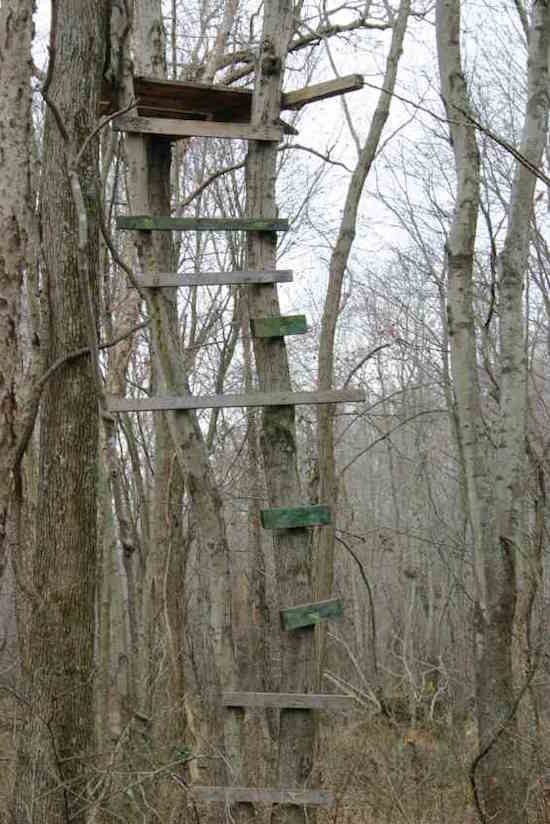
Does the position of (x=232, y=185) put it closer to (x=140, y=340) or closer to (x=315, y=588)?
(x=140, y=340)

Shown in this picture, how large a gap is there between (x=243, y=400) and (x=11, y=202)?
1.49m

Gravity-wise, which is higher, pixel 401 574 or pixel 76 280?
pixel 76 280

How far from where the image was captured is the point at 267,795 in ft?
16.0

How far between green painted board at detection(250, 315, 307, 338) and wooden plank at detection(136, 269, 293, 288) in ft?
0.67

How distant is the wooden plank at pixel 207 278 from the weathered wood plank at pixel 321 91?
1.00 meters

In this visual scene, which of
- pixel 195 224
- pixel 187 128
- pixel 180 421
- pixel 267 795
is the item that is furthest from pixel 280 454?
pixel 187 128

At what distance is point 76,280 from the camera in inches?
189

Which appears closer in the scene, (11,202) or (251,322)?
(11,202)

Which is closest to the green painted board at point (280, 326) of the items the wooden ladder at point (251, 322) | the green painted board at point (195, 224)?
the wooden ladder at point (251, 322)

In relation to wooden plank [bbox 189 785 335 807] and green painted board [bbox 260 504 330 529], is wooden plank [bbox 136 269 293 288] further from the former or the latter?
wooden plank [bbox 189 785 335 807]

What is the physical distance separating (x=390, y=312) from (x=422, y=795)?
12.0 m

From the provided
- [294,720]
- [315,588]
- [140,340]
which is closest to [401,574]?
[140,340]

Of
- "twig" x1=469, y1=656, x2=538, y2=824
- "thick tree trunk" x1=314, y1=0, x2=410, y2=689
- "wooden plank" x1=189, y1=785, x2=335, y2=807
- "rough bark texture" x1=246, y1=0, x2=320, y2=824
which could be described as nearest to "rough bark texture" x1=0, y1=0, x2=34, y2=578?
"rough bark texture" x1=246, y1=0, x2=320, y2=824

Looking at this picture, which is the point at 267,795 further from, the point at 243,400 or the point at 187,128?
the point at 187,128
